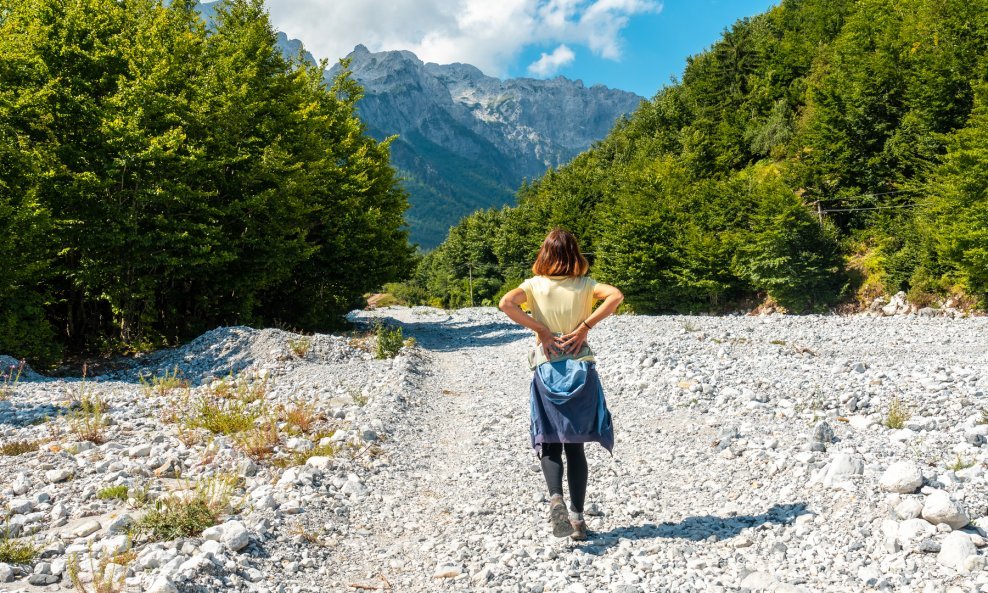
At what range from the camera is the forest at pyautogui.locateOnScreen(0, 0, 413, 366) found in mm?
14508

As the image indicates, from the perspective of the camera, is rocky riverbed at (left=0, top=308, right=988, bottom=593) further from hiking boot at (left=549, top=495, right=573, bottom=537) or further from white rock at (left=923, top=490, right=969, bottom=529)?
hiking boot at (left=549, top=495, right=573, bottom=537)

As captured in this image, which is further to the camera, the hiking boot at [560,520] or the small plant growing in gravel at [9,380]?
the small plant growing in gravel at [9,380]

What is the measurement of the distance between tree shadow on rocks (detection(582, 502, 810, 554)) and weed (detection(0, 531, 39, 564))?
4.30 metres

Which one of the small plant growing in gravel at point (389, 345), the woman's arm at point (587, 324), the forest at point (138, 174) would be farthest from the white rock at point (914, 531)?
the forest at point (138, 174)

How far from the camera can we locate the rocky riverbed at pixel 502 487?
405 cm

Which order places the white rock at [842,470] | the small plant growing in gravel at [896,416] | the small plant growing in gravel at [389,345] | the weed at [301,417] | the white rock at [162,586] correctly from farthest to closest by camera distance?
the small plant growing in gravel at [389,345] < the weed at [301,417] < the small plant growing in gravel at [896,416] < the white rock at [842,470] < the white rock at [162,586]

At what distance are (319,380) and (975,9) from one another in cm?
5403

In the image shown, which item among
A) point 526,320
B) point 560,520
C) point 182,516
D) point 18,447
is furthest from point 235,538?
point 18,447

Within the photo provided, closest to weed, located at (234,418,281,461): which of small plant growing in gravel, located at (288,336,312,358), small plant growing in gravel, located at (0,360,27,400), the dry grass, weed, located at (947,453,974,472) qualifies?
the dry grass

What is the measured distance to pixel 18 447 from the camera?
21.5 ft

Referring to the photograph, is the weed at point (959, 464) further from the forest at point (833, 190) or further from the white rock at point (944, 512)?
the forest at point (833, 190)

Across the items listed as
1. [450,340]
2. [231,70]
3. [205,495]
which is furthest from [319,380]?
[231,70]

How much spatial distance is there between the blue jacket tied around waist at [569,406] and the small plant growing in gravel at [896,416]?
4.45m

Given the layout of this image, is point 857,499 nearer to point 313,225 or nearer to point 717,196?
point 313,225
